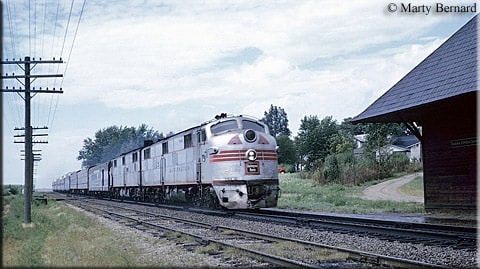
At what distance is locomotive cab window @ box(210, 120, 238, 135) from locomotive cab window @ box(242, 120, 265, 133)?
348 mm

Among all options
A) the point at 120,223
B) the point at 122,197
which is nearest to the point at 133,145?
the point at 122,197

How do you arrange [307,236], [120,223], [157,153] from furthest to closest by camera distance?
[157,153] < [120,223] < [307,236]

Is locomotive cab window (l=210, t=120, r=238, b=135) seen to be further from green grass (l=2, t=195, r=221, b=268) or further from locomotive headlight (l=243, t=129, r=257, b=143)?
green grass (l=2, t=195, r=221, b=268)

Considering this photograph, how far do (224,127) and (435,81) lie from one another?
293 inches

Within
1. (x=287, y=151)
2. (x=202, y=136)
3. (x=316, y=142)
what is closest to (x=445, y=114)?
(x=202, y=136)

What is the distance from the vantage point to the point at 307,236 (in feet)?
45.3

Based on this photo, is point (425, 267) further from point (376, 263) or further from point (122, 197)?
point (122, 197)

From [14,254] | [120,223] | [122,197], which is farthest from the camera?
[122,197]

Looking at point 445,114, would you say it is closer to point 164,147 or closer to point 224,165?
point 224,165

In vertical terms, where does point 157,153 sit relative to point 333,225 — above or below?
above

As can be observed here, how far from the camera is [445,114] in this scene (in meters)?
20.1

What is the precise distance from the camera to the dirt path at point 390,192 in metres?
31.0

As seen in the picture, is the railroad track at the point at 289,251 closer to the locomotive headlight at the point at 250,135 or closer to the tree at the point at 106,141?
the locomotive headlight at the point at 250,135

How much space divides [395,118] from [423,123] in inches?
38.7
